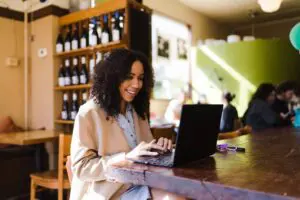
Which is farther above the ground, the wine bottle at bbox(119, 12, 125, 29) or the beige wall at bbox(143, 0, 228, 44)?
the beige wall at bbox(143, 0, 228, 44)

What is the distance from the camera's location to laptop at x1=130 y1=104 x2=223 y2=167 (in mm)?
940

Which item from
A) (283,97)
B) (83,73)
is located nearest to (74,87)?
(83,73)

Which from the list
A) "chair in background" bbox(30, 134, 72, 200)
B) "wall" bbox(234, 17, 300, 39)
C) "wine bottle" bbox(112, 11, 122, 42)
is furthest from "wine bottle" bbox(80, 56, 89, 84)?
"wall" bbox(234, 17, 300, 39)

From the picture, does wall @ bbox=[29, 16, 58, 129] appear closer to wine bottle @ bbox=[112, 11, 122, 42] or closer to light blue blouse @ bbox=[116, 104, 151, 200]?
wine bottle @ bbox=[112, 11, 122, 42]

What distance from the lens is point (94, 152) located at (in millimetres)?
1276

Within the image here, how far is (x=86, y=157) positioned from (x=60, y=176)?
1124 mm

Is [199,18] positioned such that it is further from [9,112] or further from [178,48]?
[9,112]

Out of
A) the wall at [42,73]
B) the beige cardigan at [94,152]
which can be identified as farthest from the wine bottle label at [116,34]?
the beige cardigan at [94,152]

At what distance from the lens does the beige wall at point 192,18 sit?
514 cm

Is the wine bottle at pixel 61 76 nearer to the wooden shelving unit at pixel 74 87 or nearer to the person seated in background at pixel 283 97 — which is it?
the wooden shelving unit at pixel 74 87

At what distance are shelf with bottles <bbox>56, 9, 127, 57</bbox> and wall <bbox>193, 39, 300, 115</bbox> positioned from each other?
9.56 feet

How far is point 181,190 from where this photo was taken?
796mm

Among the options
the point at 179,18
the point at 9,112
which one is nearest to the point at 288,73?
the point at 179,18

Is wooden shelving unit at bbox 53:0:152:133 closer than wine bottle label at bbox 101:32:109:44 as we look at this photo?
Result: Yes
